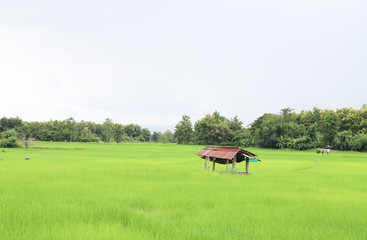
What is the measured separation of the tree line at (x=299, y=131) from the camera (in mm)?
60053

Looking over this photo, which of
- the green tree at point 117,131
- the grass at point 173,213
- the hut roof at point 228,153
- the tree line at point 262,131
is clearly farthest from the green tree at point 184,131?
the grass at point 173,213

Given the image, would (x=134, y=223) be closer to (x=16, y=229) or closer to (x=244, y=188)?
(x=16, y=229)

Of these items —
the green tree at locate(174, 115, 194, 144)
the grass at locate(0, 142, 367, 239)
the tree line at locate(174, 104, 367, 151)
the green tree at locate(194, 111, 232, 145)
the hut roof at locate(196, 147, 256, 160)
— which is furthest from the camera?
the green tree at locate(174, 115, 194, 144)

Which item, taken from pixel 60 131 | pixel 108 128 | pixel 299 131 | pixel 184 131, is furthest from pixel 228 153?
pixel 108 128

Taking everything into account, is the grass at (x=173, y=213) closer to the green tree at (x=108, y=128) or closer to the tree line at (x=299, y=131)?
the tree line at (x=299, y=131)

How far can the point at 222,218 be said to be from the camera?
7.04 metres

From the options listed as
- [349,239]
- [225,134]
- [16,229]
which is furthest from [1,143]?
[225,134]

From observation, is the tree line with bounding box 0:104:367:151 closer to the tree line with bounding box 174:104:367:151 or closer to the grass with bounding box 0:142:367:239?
the tree line with bounding box 174:104:367:151

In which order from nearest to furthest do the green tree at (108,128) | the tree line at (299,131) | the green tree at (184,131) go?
1. the tree line at (299,131)
2. the green tree at (184,131)
3. the green tree at (108,128)

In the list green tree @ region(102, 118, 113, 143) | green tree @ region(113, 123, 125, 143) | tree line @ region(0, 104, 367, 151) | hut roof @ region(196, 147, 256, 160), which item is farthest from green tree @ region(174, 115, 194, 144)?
hut roof @ region(196, 147, 256, 160)

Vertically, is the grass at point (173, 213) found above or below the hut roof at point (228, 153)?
below

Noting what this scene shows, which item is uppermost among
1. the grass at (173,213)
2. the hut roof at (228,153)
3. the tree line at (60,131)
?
the tree line at (60,131)

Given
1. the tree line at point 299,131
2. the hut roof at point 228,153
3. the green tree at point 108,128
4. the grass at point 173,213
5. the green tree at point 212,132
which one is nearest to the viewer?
the grass at point 173,213

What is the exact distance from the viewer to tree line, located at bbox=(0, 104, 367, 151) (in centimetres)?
6012
